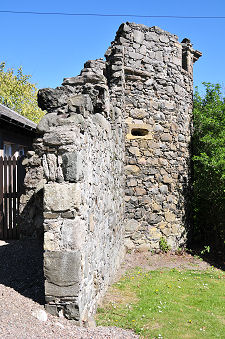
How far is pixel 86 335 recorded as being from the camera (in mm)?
3473

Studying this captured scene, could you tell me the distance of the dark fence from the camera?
25.0ft

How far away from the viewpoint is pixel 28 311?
3604 mm

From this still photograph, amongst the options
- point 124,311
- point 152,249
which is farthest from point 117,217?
point 124,311

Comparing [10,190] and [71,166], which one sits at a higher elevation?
[71,166]

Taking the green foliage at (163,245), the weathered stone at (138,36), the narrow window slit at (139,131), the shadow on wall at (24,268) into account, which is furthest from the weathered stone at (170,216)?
the weathered stone at (138,36)

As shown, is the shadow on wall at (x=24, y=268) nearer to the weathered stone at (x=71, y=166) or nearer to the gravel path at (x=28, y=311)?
the gravel path at (x=28, y=311)

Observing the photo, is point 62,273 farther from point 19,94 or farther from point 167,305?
point 19,94

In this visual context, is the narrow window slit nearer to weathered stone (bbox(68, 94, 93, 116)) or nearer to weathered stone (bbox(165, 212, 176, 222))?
weathered stone (bbox(165, 212, 176, 222))

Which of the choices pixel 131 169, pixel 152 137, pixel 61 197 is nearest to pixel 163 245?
pixel 131 169

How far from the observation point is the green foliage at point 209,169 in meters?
8.41

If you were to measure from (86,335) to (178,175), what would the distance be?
5.89 m

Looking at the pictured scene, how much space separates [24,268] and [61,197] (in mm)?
1955

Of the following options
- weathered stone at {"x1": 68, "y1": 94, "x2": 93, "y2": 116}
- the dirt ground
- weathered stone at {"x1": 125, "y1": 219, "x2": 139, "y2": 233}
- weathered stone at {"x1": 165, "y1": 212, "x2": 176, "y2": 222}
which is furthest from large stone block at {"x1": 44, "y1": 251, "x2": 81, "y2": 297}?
weathered stone at {"x1": 165, "y1": 212, "x2": 176, "y2": 222}

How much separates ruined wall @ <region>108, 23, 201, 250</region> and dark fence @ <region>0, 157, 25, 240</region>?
2582 mm
